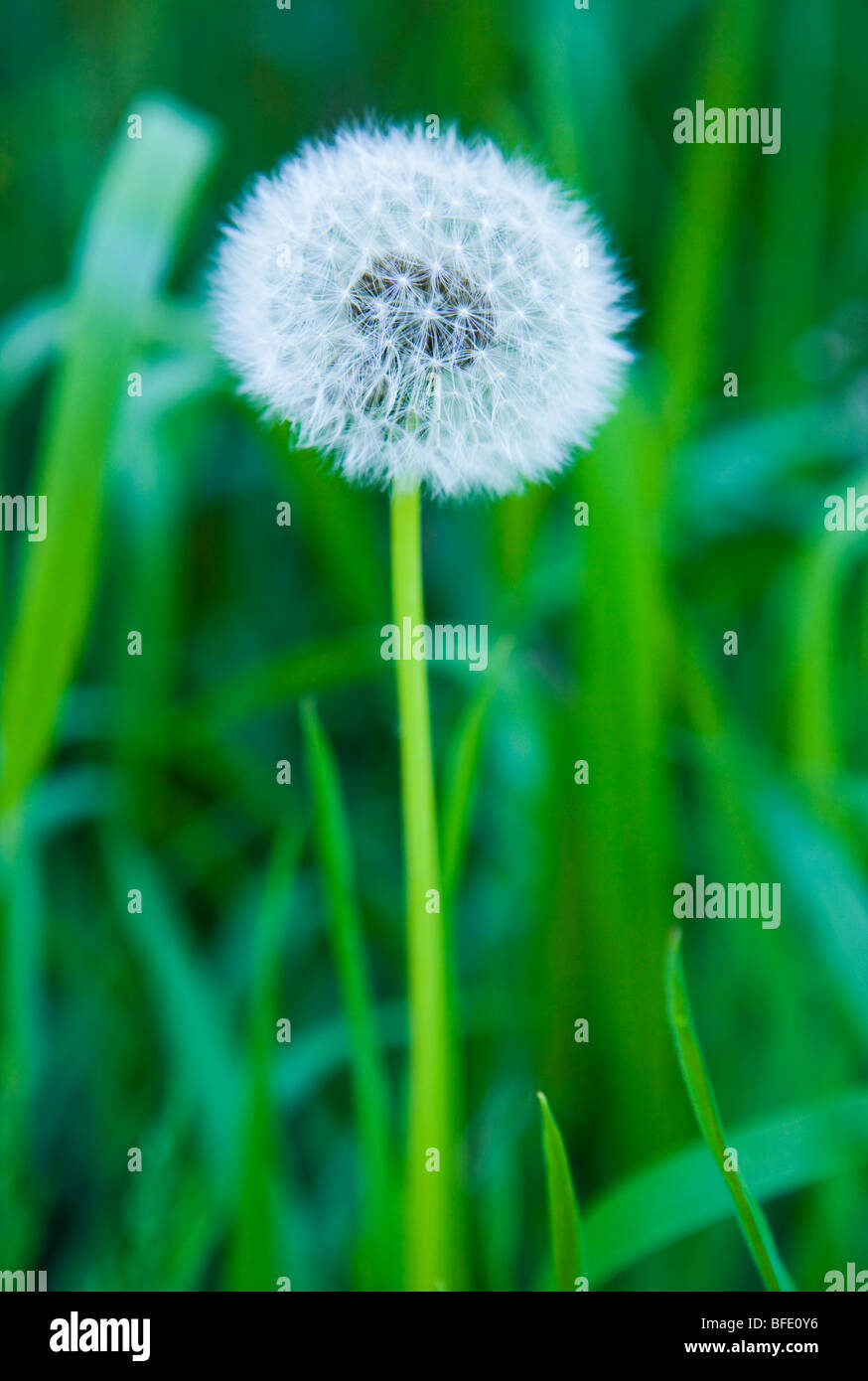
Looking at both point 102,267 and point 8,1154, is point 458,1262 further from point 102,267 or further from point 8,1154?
point 102,267

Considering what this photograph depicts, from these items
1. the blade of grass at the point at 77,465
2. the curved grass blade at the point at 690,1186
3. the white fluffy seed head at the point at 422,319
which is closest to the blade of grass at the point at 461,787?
the white fluffy seed head at the point at 422,319

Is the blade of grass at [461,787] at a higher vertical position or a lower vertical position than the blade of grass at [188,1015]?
higher

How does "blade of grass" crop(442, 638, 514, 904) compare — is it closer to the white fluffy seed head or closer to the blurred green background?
the blurred green background

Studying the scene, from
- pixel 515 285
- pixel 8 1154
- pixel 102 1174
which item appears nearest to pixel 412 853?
pixel 515 285

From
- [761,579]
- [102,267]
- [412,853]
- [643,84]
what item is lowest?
[412,853]

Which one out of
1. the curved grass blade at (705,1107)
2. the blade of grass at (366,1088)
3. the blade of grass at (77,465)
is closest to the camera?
the curved grass blade at (705,1107)

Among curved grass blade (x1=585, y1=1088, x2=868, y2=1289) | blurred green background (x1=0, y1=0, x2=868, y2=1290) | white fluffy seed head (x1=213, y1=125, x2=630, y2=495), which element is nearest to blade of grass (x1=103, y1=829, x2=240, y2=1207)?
blurred green background (x1=0, y1=0, x2=868, y2=1290)

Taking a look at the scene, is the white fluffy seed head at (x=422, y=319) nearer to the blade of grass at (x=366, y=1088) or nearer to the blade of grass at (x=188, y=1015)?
the blade of grass at (x=366, y=1088)
